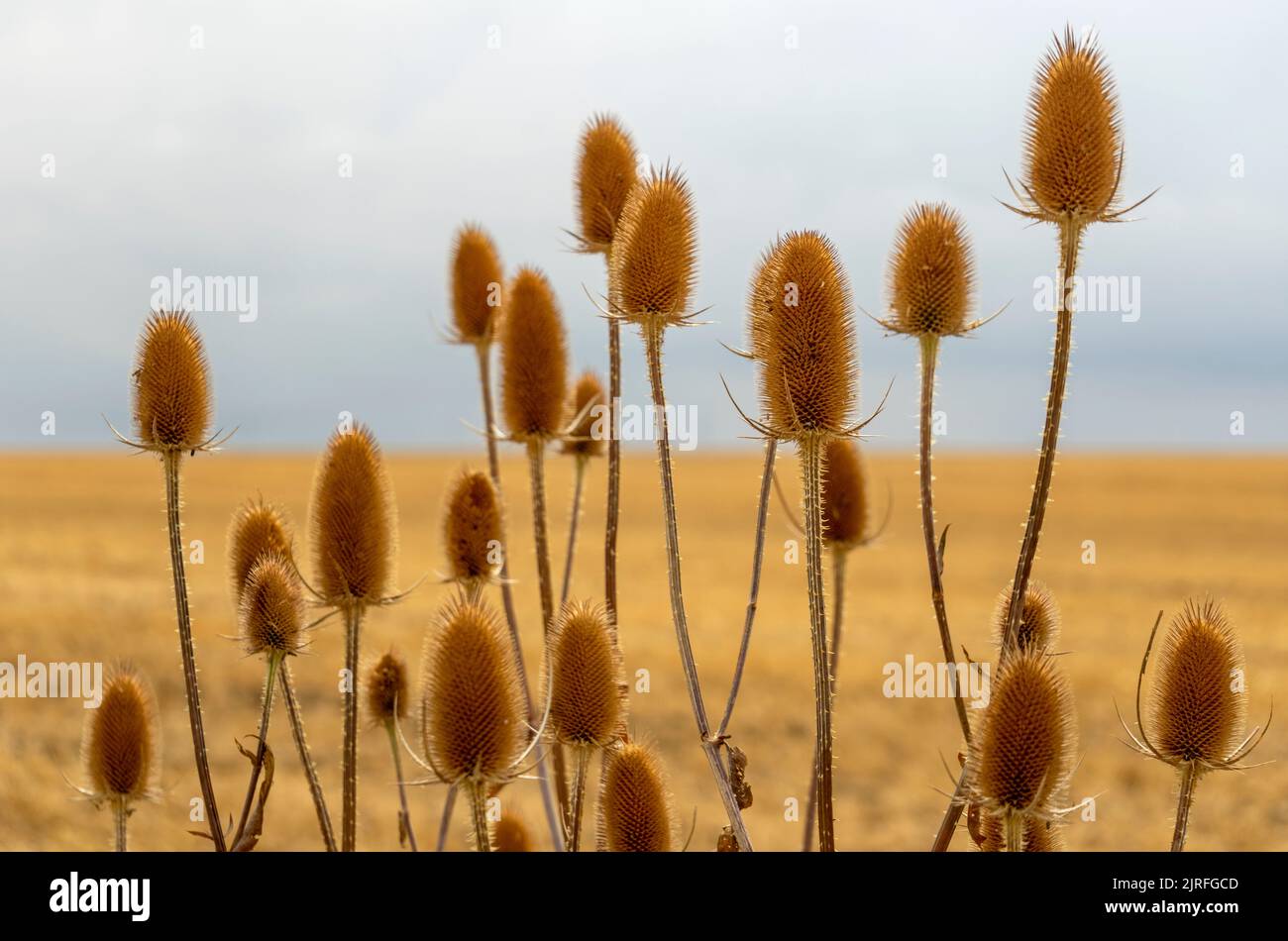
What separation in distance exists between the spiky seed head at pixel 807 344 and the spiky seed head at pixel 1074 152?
3.03 feet

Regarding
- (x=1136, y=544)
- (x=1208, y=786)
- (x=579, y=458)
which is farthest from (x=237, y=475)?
(x=579, y=458)

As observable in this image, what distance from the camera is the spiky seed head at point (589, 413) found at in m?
6.73

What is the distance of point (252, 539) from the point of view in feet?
17.4

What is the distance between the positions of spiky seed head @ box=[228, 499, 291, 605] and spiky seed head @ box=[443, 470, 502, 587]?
753 millimetres

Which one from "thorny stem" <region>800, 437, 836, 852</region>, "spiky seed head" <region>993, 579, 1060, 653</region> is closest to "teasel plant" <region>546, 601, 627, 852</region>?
"thorny stem" <region>800, 437, 836, 852</region>

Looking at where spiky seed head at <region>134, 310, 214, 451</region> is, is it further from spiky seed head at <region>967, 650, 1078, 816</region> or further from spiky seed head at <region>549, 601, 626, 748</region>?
spiky seed head at <region>967, 650, 1078, 816</region>

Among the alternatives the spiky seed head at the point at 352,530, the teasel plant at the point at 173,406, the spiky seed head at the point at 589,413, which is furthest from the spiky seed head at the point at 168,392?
the spiky seed head at the point at 589,413

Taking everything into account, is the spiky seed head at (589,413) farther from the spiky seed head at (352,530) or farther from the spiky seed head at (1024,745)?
the spiky seed head at (1024,745)

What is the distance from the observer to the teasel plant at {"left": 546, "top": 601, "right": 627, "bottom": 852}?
4.33 metres

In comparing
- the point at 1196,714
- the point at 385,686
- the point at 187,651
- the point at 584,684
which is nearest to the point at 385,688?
the point at 385,686

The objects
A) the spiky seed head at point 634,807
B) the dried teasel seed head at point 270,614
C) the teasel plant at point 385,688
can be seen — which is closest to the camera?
the spiky seed head at point 634,807

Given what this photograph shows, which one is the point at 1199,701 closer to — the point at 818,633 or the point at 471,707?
the point at 818,633

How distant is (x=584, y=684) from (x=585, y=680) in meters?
0.02
